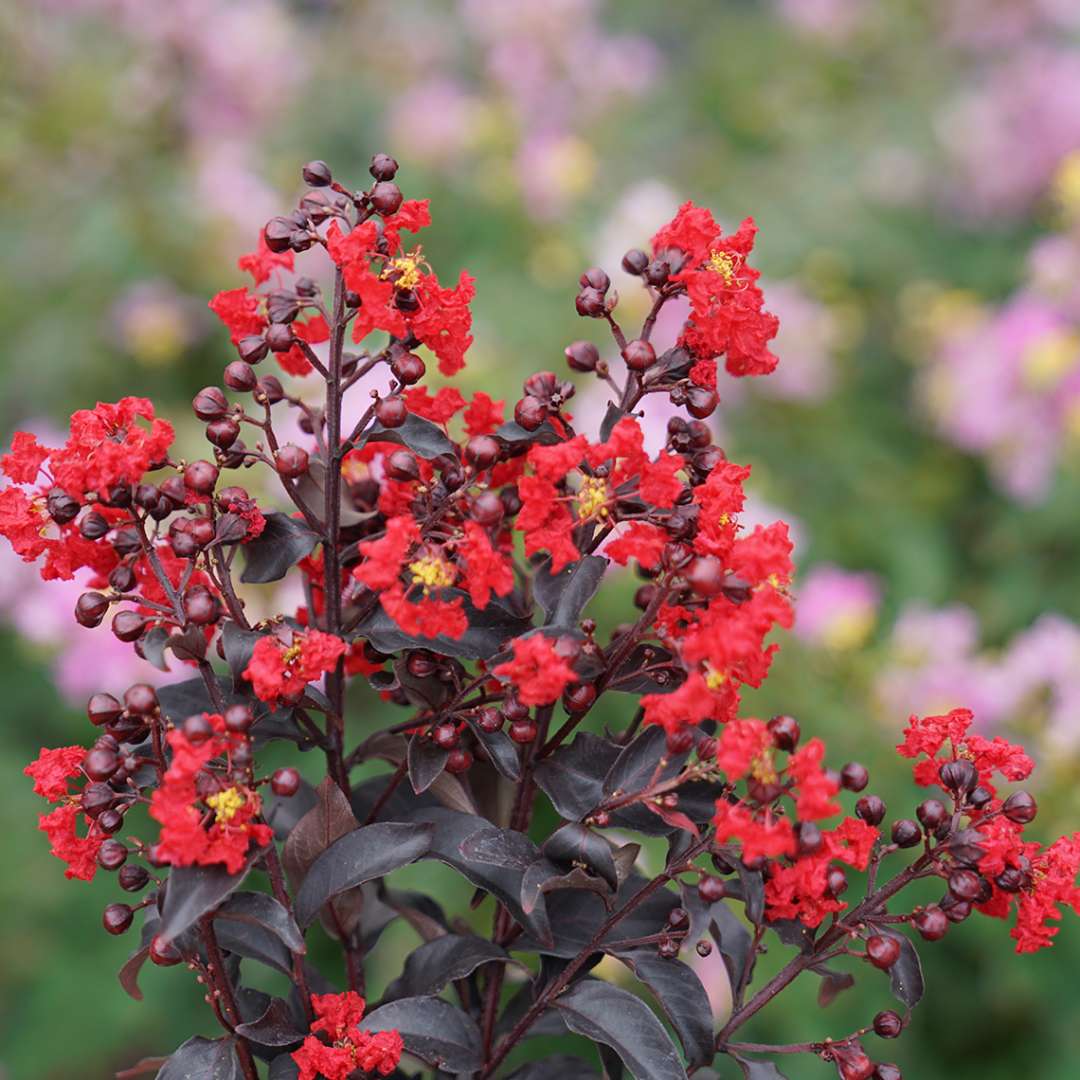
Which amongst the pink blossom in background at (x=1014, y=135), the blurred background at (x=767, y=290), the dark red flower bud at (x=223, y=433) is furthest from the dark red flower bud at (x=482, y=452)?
the pink blossom in background at (x=1014, y=135)

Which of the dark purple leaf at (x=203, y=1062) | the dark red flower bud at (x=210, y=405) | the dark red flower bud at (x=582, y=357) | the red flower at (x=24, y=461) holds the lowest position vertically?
the dark purple leaf at (x=203, y=1062)

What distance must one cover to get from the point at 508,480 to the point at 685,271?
14 cm

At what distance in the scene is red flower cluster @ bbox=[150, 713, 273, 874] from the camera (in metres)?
0.51

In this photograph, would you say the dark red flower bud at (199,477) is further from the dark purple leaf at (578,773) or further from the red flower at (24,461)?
the dark purple leaf at (578,773)

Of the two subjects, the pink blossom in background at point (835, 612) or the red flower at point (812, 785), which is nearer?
the red flower at point (812, 785)

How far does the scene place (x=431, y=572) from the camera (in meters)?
0.54

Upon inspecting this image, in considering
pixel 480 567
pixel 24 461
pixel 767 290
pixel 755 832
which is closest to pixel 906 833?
pixel 755 832

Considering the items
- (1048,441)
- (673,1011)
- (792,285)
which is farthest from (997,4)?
(673,1011)

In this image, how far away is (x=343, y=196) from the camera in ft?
2.02

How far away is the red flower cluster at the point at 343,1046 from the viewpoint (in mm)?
571

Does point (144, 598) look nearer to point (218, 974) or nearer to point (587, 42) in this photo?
point (218, 974)

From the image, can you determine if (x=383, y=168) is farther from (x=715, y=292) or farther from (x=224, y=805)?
(x=224, y=805)

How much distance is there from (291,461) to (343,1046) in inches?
10.4

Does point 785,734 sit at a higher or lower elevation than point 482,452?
lower
